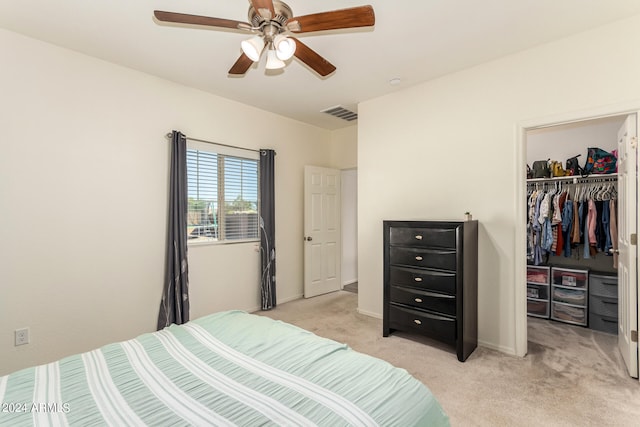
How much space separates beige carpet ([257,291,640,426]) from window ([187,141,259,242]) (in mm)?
1445

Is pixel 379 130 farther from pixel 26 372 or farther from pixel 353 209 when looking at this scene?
pixel 26 372

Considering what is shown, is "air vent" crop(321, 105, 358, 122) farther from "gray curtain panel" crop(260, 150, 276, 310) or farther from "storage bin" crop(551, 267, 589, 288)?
"storage bin" crop(551, 267, 589, 288)

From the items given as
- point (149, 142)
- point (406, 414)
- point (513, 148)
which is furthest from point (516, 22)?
point (149, 142)

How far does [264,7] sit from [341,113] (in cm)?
280

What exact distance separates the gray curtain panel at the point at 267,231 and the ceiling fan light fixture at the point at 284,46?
7.73ft

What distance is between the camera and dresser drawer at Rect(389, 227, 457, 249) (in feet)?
8.73

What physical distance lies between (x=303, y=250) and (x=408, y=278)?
6.56ft

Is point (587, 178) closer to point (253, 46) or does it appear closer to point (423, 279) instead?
point (423, 279)

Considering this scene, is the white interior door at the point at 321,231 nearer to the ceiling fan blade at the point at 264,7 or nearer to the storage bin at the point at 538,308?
the storage bin at the point at 538,308

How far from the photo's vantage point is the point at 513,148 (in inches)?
106

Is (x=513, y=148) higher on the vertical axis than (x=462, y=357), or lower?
higher

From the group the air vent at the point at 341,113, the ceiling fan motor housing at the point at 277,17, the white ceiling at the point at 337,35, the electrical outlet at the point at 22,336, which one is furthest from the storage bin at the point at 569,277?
the electrical outlet at the point at 22,336

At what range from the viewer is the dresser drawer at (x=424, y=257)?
8.75 ft

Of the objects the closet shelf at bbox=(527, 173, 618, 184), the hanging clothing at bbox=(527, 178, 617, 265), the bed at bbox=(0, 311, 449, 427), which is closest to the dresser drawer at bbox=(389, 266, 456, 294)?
the bed at bbox=(0, 311, 449, 427)
